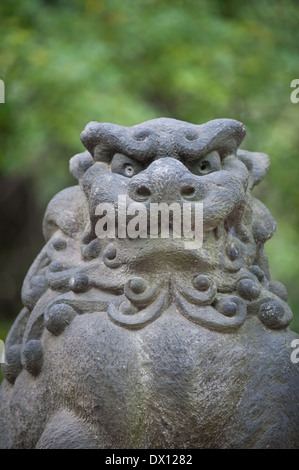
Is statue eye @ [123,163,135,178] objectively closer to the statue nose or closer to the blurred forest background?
the statue nose

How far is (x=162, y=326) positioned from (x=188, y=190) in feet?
1.31

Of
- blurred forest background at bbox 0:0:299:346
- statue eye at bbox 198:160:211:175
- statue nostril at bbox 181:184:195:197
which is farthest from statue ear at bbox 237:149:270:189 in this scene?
blurred forest background at bbox 0:0:299:346

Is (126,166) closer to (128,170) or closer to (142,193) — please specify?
(128,170)

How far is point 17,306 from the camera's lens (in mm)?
6473

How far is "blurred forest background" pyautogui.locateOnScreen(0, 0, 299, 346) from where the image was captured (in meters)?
4.12

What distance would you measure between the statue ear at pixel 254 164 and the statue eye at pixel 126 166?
0.39m

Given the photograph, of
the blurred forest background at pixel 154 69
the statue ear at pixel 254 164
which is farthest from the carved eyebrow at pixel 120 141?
the blurred forest background at pixel 154 69

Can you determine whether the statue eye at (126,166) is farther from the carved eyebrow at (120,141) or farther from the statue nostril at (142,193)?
the statue nostril at (142,193)

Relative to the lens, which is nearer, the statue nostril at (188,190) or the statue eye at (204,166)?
the statue nostril at (188,190)

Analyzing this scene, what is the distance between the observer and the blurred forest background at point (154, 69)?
13.5ft

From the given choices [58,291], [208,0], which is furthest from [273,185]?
[58,291]

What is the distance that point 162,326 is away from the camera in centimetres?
177

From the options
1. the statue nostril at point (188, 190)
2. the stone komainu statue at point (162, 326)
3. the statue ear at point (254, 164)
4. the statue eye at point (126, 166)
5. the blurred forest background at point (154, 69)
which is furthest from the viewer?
the blurred forest background at point (154, 69)
